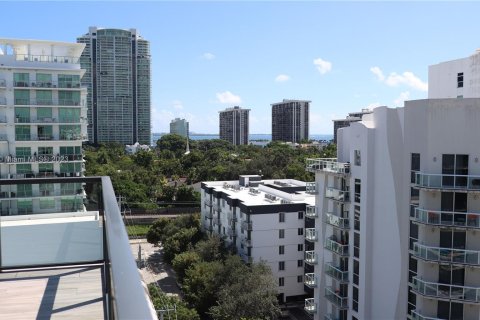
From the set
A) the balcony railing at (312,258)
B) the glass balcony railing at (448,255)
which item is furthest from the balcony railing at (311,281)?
the glass balcony railing at (448,255)

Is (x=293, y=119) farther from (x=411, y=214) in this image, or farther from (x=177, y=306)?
(x=411, y=214)

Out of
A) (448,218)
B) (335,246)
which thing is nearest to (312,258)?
(335,246)

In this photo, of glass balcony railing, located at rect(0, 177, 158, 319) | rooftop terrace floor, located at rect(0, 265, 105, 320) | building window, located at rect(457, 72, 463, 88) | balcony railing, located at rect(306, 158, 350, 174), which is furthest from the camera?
building window, located at rect(457, 72, 463, 88)

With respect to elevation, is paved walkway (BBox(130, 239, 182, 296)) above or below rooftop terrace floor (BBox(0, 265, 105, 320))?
below

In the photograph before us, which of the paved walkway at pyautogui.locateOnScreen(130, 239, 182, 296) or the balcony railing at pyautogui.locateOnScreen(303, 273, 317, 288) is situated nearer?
the balcony railing at pyautogui.locateOnScreen(303, 273, 317, 288)

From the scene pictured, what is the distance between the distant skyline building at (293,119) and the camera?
102 m

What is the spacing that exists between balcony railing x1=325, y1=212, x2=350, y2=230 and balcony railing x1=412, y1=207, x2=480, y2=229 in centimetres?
304

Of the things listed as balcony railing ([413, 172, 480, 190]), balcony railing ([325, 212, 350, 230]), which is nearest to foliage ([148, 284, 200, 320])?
balcony railing ([325, 212, 350, 230])

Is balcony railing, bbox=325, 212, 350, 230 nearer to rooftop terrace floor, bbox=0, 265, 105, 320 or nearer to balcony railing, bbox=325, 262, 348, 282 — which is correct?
balcony railing, bbox=325, 262, 348, 282

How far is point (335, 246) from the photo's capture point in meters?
14.1

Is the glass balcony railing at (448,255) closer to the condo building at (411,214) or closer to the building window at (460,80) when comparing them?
the condo building at (411,214)

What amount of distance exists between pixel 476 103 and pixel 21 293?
33.6 ft

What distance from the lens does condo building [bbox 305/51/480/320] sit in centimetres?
1055

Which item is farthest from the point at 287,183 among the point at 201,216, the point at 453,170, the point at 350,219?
the point at 453,170
